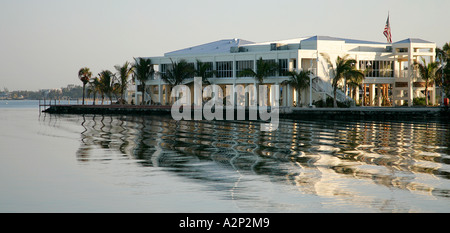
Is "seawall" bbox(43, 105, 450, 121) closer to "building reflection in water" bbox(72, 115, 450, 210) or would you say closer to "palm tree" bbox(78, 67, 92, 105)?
"building reflection in water" bbox(72, 115, 450, 210)

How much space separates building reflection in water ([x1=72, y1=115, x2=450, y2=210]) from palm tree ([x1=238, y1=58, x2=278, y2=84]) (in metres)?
33.1

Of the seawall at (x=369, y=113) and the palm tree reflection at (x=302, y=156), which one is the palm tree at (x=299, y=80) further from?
the palm tree reflection at (x=302, y=156)

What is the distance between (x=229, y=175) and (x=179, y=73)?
65.2 meters

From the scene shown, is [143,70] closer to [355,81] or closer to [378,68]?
[355,81]

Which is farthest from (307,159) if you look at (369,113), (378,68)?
(378,68)

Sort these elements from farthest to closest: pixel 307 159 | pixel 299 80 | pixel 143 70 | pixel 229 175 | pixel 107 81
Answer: pixel 107 81 < pixel 143 70 < pixel 299 80 < pixel 307 159 < pixel 229 175

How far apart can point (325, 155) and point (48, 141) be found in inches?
825

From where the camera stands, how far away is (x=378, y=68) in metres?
83.7

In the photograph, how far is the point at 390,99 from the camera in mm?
86562

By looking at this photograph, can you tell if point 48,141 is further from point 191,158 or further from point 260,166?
point 260,166

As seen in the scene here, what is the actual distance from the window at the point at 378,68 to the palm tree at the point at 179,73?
22.8 m

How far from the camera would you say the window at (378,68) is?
8281 cm

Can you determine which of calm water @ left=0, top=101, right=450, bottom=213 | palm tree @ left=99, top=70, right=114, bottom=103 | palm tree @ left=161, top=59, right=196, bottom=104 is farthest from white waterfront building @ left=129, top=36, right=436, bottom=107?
calm water @ left=0, top=101, right=450, bottom=213
